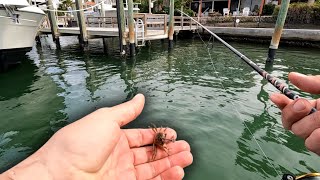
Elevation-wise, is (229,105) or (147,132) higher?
(147,132)

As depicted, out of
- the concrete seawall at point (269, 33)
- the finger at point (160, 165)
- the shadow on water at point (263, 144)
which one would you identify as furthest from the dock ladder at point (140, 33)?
the finger at point (160, 165)

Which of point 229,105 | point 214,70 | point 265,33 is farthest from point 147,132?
point 265,33

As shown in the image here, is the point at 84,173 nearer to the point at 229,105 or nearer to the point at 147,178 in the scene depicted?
the point at 147,178

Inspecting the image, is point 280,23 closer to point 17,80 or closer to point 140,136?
point 140,136

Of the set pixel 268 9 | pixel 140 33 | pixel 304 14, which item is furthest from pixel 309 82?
pixel 268 9

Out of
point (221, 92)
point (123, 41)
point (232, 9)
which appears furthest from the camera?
point (232, 9)

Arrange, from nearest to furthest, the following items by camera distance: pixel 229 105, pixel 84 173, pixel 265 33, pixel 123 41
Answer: pixel 84 173
pixel 229 105
pixel 123 41
pixel 265 33

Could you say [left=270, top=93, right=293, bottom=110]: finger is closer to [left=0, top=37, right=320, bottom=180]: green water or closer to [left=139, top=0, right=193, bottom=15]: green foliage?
[left=0, top=37, right=320, bottom=180]: green water

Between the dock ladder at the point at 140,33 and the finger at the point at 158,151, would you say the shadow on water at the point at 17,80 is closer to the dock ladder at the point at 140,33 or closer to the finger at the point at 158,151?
the dock ladder at the point at 140,33
